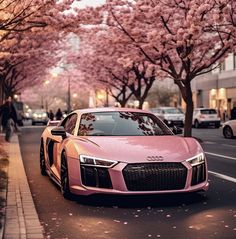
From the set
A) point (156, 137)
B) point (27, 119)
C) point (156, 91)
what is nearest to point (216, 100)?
point (156, 91)

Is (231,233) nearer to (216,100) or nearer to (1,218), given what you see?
(1,218)

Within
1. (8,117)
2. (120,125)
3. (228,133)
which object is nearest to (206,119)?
(228,133)

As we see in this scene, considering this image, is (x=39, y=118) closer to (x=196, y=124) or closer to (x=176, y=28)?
(x=196, y=124)

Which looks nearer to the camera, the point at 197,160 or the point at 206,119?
the point at 197,160

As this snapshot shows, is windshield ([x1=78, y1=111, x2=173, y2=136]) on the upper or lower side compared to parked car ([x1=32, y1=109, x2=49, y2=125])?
upper

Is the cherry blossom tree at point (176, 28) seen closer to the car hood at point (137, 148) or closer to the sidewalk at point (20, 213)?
the sidewalk at point (20, 213)

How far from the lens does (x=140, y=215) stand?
725cm

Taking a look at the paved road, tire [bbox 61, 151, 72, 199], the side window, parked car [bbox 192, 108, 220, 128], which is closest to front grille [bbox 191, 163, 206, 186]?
the paved road

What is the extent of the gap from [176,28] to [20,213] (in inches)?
743

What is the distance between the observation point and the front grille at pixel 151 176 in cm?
761

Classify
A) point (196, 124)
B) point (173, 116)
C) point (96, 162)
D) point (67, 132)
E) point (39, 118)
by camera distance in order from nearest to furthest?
1. point (96, 162)
2. point (67, 132)
3. point (196, 124)
4. point (173, 116)
5. point (39, 118)

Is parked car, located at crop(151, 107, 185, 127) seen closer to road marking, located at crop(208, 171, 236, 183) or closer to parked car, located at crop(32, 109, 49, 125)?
parked car, located at crop(32, 109, 49, 125)

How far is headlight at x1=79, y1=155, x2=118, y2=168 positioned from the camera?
7.66m

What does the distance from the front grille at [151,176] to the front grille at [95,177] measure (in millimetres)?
273
